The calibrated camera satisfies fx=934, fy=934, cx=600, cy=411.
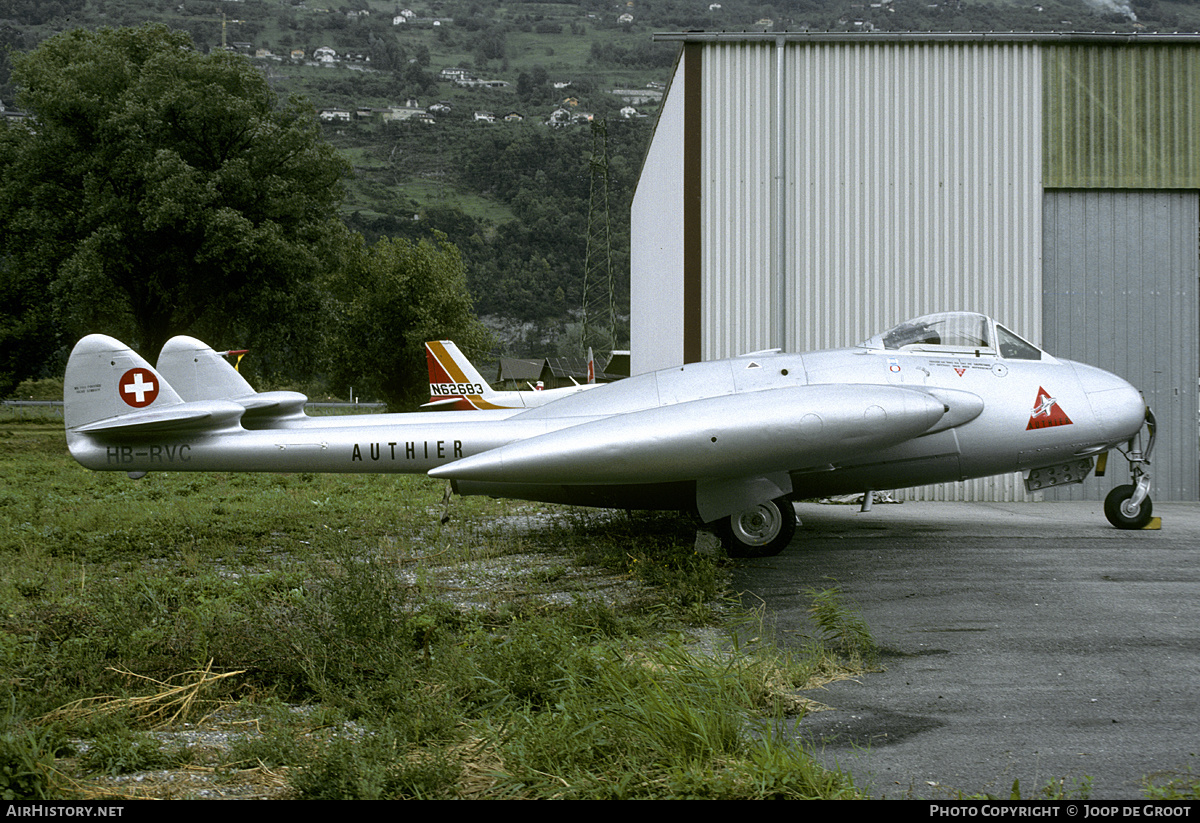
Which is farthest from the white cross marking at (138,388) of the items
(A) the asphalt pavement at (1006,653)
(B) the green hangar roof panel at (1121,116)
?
(B) the green hangar roof panel at (1121,116)

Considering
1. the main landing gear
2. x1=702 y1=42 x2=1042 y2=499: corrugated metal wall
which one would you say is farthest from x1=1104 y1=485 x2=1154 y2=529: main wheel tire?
x1=702 y1=42 x2=1042 y2=499: corrugated metal wall

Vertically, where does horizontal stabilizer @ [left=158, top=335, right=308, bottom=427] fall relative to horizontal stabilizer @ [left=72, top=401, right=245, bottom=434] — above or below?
above

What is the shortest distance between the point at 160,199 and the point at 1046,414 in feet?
81.5

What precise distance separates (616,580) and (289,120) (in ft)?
90.8

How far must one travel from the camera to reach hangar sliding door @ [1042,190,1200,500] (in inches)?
553

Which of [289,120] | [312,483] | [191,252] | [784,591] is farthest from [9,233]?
[784,591]

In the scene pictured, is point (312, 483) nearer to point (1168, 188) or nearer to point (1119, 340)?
point (1119, 340)

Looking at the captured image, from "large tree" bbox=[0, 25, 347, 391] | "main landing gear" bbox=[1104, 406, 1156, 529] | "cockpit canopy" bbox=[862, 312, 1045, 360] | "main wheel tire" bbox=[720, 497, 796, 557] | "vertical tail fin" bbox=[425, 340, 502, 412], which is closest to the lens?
"main wheel tire" bbox=[720, 497, 796, 557]

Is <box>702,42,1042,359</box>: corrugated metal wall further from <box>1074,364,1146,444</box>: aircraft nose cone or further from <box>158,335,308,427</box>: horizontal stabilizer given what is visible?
<box>158,335,308,427</box>: horizontal stabilizer

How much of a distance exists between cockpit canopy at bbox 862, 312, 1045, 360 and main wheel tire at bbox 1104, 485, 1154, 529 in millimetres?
2093

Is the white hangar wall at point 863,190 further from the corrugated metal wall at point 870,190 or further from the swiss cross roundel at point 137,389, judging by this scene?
the swiss cross roundel at point 137,389

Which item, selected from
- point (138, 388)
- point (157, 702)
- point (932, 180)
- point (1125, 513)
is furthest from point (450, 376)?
point (157, 702)

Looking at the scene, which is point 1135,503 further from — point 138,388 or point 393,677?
point 138,388

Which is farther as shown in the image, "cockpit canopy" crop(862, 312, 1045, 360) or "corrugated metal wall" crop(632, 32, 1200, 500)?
"corrugated metal wall" crop(632, 32, 1200, 500)
